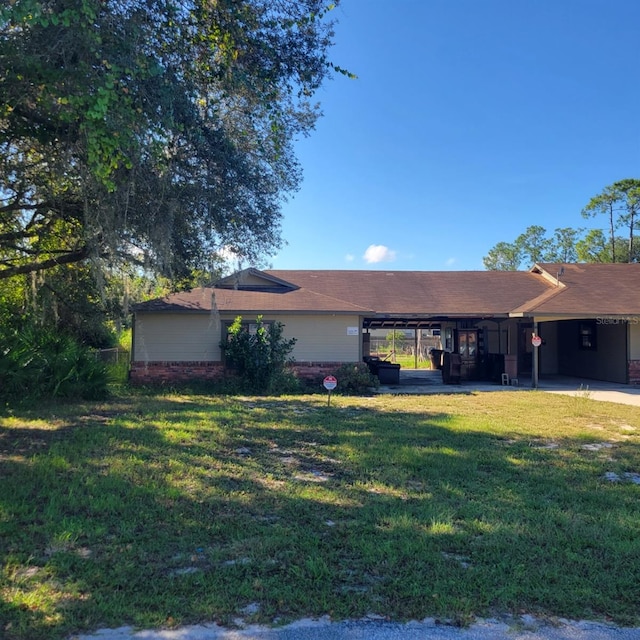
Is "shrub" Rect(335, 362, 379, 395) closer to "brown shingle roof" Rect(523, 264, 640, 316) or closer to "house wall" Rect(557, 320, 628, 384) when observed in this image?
"brown shingle roof" Rect(523, 264, 640, 316)

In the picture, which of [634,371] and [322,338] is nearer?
[322,338]

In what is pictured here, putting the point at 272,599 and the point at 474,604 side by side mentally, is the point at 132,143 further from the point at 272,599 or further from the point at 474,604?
the point at 474,604

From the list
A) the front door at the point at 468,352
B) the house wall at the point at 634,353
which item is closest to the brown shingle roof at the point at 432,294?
the house wall at the point at 634,353

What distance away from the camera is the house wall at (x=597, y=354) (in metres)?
17.2

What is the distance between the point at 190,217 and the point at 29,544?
196 inches

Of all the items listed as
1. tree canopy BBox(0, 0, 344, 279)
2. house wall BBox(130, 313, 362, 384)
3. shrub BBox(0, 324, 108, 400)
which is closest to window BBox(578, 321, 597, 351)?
house wall BBox(130, 313, 362, 384)

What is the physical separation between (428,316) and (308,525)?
13.3 m

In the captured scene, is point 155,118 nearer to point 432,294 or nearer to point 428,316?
point 428,316

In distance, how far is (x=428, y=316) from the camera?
16.9 meters

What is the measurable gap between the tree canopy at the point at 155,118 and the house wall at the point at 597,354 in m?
14.2

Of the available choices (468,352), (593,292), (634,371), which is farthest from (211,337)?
(634,371)

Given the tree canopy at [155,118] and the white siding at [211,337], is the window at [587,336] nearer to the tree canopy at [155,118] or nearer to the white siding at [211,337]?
the white siding at [211,337]

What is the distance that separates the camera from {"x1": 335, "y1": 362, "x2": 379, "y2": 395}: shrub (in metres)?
14.6

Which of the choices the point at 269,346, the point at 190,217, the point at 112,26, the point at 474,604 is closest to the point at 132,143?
the point at 112,26
